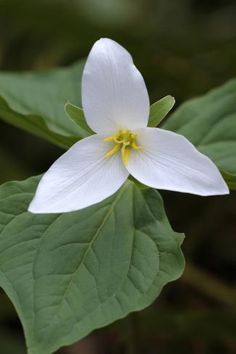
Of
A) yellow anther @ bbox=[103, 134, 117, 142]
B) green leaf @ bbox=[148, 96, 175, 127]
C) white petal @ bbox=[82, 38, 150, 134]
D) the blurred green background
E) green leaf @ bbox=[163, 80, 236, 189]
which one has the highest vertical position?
white petal @ bbox=[82, 38, 150, 134]

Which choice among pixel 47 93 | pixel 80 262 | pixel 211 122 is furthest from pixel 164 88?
pixel 80 262

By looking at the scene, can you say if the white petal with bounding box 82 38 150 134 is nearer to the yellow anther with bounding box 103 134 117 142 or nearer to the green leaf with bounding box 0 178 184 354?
the yellow anther with bounding box 103 134 117 142

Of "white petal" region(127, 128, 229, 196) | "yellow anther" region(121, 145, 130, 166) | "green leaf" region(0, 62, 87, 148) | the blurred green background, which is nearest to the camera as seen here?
"white petal" region(127, 128, 229, 196)

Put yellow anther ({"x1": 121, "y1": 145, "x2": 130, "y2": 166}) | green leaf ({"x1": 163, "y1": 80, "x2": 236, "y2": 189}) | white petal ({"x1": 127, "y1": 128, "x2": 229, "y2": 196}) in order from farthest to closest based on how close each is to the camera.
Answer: green leaf ({"x1": 163, "y1": 80, "x2": 236, "y2": 189})
yellow anther ({"x1": 121, "y1": 145, "x2": 130, "y2": 166})
white petal ({"x1": 127, "y1": 128, "x2": 229, "y2": 196})

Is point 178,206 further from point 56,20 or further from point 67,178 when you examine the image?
point 67,178

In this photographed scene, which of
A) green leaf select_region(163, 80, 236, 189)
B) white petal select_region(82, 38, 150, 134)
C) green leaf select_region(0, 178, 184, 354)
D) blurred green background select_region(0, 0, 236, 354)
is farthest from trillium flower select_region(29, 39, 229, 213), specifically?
blurred green background select_region(0, 0, 236, 354)

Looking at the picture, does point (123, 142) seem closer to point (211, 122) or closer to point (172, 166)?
point (172, 166)

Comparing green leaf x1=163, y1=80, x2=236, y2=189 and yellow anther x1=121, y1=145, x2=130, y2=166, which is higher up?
yellow anther x1=121, y1=145, x2=130, y2=166
